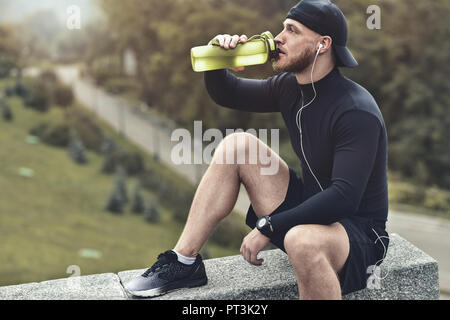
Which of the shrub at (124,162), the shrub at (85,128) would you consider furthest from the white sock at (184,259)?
the shrub at (85,128)

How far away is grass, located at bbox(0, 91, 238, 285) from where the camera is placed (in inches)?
684

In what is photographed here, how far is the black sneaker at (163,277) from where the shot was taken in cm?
338

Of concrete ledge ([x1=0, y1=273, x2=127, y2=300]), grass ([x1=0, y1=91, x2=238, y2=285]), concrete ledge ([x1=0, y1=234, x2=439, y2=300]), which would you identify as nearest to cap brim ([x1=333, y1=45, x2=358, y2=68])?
concrete ledge ([x1=0, y1=234, x2=439, y2=300])

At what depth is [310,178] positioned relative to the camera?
339 centimetres

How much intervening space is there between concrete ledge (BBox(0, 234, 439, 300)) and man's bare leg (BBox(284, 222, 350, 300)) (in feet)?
1.76

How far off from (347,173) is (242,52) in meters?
0.86

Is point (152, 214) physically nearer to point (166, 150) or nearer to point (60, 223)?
point (60, 223)

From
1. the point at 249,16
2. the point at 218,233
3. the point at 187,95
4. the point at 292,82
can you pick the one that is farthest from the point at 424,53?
the point at 292,82

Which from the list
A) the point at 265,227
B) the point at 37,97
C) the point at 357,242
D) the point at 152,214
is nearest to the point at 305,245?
the point at 265,227

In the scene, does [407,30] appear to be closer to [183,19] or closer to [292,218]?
[183,19]

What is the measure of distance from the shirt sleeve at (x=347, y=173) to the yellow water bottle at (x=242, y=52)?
1.82ft

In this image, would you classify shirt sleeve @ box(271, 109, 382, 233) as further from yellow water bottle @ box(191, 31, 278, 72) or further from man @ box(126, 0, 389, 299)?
yellow water bottle @ box(191, 31, 278, 72)

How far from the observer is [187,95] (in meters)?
25.6

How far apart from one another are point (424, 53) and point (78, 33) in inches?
1034
